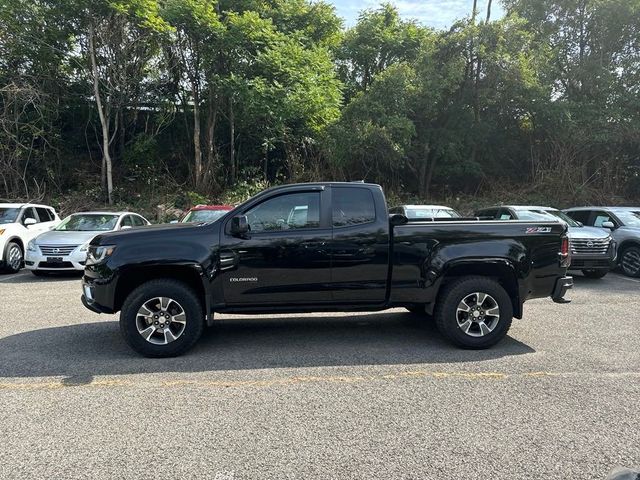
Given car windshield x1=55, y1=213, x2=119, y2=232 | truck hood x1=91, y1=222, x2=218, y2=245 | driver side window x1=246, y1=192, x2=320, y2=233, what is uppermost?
driver side window x1=246, y1=192, x2=320, y2=233

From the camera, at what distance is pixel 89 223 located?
1223cm

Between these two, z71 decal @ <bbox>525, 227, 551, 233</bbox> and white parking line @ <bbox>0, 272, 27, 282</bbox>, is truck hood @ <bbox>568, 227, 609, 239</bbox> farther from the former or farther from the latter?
white parking line @ <bbox>0, 272, 27, 282</bbox>

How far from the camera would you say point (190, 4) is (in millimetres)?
16766

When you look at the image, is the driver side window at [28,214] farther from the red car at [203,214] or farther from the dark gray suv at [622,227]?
the dark gray suv at [622,227]

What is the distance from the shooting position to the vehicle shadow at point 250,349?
5066 mm

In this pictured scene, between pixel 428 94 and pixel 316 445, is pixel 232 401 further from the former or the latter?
pixel 428 94

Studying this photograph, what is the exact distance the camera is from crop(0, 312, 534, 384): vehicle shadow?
507cm

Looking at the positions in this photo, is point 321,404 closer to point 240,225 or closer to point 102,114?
point 240,225

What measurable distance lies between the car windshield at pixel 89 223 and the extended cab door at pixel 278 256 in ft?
25.6

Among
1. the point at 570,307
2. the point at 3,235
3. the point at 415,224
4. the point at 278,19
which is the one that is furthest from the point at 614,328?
the point at 278,19

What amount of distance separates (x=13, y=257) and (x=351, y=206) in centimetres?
1022

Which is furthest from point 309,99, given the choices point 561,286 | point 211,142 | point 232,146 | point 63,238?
point 561,286

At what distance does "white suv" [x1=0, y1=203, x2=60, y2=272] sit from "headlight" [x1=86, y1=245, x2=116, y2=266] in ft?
25.3

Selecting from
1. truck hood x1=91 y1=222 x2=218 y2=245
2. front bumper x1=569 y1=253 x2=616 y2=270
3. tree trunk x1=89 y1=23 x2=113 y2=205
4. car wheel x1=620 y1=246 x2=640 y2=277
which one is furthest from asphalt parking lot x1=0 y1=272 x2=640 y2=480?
tree trunk x1=89 y1=23 x2=113 y2=205
